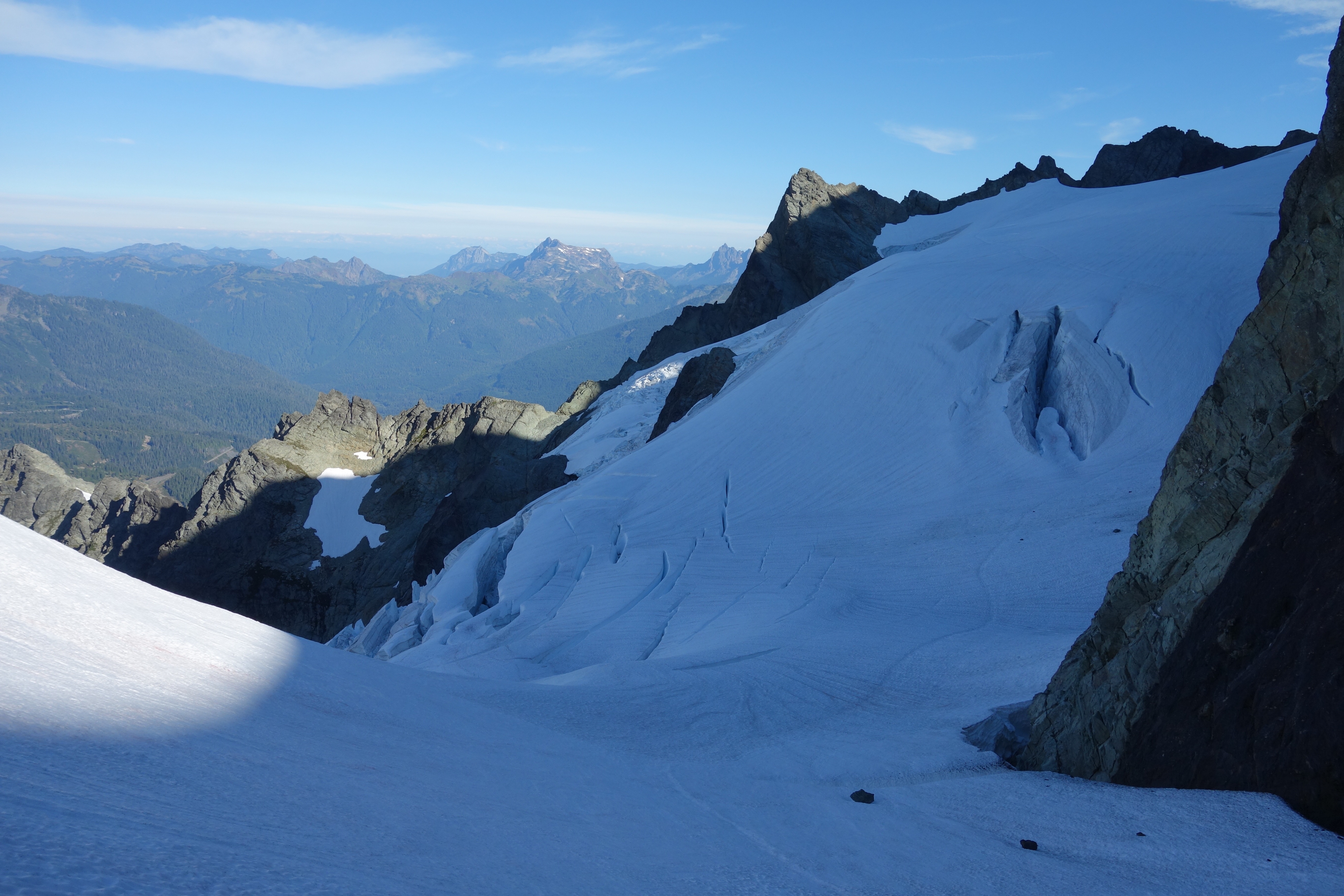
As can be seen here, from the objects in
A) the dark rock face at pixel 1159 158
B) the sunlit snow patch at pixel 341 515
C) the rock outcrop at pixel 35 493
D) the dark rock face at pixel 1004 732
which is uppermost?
the dark rock face at pixel 1159 158

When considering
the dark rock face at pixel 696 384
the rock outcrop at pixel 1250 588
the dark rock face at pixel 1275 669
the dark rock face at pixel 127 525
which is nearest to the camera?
the dark rock face at pixel 1275 669

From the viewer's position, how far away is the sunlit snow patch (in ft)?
181

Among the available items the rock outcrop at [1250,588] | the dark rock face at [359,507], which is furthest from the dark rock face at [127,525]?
the rock outcrop at [1250,588]

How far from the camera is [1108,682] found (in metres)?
8.02

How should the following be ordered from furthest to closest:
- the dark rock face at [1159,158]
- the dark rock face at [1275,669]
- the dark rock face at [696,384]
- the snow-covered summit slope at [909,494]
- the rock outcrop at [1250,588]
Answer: the dark rock face at [1159,158]
the dark rock face at [696,384]
the snow-covered summit slope at [909,494]
the rock outcrop at [1250,588]
the dark rock face at [1275,669]

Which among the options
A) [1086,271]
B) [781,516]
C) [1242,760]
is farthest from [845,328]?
[1242,760]

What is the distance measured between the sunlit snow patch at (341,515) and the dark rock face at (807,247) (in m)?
19.9

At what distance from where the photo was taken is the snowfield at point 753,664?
15.4 feet

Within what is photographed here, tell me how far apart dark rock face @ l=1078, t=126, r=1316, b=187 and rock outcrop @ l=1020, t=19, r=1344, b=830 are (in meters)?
51.4

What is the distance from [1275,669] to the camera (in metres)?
6.07

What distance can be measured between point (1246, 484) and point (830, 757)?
5.06 metres

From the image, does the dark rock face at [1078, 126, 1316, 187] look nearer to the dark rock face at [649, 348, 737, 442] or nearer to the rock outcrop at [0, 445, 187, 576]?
the dark rock face at [649, 348, 737, 442]

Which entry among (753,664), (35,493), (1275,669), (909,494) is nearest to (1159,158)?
(909,494)

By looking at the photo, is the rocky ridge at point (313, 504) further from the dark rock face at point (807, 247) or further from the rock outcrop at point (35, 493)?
the dark rock face at point (807, 247)
